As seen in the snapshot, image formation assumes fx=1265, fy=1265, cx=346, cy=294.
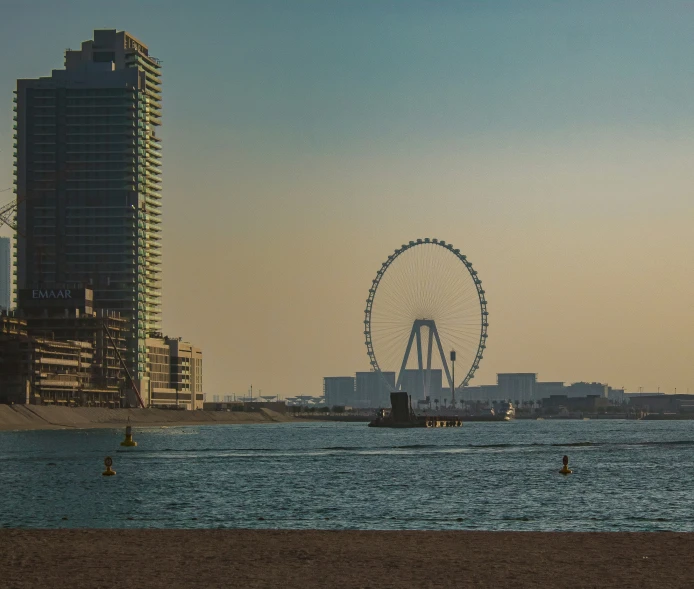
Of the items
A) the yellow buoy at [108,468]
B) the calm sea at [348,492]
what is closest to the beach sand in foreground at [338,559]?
the calm sea at [348,492]

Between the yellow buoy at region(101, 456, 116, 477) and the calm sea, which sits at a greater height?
the yellow buoy at region(101, 456, 116, 477)

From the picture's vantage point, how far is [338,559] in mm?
34469

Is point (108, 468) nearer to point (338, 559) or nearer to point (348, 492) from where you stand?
point (348, 492)

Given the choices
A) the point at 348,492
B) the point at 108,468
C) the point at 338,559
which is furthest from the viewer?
the point at 108,468

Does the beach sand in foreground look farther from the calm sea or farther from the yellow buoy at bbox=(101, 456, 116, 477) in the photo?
the yellow buoy at bbox=(101, 456, 116, 477)

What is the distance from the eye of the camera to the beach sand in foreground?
98.9 feet

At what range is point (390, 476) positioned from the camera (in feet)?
285

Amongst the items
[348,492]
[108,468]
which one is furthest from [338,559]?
[108,468]

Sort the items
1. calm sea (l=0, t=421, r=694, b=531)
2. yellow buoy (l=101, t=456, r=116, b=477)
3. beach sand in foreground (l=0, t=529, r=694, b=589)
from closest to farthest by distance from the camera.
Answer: beach sand in foreground (l=0, t=529, r=694, b=589) < calm sea (l=0, t=421, r=694, b=531) < yellow buoy (l=101, t=456, r=116, b=477)

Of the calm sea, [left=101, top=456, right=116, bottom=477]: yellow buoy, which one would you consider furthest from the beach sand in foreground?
[left=101, top=456, right=116, bottom=477]: yellow buoy

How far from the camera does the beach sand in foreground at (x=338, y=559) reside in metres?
30.2

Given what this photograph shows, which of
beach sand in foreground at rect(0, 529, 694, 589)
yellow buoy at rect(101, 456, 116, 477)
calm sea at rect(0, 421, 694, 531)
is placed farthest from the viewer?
yellow buoy at rect(101, 456, 116, 477)

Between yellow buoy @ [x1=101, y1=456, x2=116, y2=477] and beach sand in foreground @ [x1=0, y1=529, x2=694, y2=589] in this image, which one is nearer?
beach sand in foreground @ [x1=0, y1=529, x2=694, y2=589]

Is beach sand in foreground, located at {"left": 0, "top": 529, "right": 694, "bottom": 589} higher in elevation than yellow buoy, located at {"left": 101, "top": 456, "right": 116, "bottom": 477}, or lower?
lower
